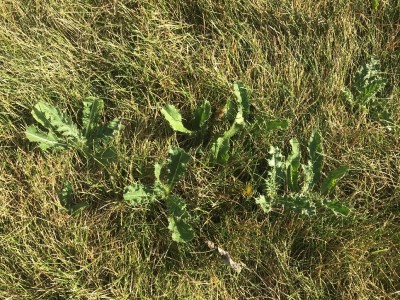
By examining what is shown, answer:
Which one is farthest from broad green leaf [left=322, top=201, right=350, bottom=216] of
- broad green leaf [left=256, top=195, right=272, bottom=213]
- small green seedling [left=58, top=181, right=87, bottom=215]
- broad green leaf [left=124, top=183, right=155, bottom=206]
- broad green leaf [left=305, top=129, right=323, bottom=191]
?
small green seedling [left=58, top=181, right=87, bottom=215]

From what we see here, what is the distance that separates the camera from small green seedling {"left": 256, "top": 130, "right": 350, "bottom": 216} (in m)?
1.96

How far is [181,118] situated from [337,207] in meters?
0.76

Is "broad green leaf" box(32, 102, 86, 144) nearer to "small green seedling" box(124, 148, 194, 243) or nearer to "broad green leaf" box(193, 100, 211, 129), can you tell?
"small green seedling" box(124, 148, 194, 243)

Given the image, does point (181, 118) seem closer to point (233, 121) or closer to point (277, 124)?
point (233, 121)

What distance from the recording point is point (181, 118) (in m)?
2.17

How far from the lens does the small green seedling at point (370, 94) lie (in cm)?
217

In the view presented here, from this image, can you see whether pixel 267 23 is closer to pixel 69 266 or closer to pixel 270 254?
pixel 270 254

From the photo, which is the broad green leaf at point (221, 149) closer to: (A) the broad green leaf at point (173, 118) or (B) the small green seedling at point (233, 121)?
(B) the small green seedling at point (233, 121)

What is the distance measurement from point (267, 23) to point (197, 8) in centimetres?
34

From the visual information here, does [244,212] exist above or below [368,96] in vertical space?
below

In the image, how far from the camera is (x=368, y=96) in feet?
7.12

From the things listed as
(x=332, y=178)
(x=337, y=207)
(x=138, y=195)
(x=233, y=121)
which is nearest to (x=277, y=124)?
(x=233, y=121)

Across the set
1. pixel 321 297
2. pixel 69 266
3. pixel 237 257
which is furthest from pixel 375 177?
pixel 69 266

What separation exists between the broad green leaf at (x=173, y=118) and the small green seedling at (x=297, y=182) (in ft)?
1.33
